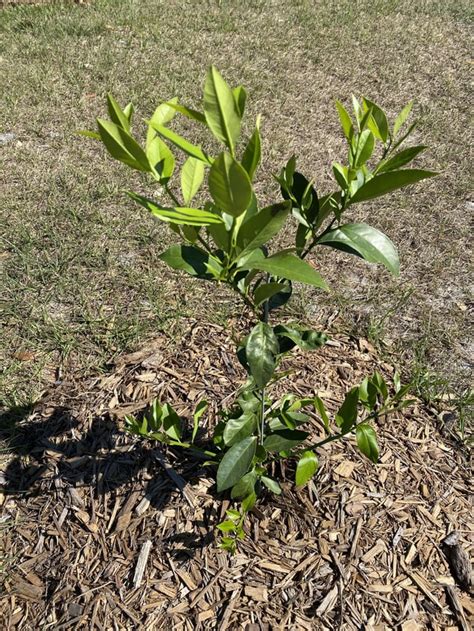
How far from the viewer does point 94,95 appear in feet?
16.1

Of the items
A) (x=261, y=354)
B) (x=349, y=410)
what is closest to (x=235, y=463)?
(x=349, y=410)

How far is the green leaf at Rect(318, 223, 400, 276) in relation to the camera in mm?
1242

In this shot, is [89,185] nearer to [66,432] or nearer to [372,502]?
[66,432]

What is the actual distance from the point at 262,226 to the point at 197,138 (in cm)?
357

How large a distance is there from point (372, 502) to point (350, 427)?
583 mm

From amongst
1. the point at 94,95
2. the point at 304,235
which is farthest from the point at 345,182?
the point at 94,95

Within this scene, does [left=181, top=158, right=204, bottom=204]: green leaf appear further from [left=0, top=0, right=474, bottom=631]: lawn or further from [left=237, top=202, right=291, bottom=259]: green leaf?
[left=0, top=0, right=474, bottom=631]: lawn

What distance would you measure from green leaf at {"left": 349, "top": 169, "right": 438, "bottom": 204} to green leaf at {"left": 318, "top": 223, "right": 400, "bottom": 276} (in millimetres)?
115

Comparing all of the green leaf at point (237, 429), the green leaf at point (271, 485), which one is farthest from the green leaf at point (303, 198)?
the green leaf at point (271, 485)

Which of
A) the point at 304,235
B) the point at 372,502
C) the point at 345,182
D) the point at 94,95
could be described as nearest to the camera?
the point at 345,182

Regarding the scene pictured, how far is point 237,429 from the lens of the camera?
61.0 inches

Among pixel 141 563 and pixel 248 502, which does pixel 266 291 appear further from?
pixel 141 563

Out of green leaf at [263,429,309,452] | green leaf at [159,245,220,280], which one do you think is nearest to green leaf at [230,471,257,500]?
green leaf at [263,429,309,452]

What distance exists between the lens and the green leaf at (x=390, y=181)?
101 cm
